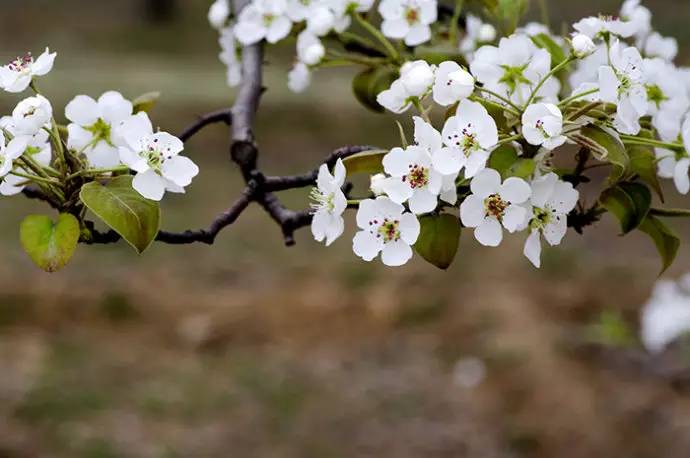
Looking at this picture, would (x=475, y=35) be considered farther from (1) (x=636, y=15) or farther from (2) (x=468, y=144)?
(2) (x=468, y=144)

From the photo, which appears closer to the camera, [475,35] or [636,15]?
[636,15]

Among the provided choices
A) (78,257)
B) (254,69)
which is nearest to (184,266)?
(78,257)

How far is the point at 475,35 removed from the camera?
989 mm

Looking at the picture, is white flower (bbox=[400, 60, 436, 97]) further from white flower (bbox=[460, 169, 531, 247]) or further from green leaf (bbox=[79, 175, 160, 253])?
green leaf (bbox=[79, 175, 160, 253])

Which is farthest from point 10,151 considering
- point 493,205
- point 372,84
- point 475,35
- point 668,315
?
point 668,315

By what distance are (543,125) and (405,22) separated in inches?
12.2

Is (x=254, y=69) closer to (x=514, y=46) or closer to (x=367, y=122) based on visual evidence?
(x=514, y=46)

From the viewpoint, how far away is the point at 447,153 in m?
0.58

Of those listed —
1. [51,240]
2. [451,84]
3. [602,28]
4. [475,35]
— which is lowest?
[51,240]

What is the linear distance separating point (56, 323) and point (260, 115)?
2.26 m

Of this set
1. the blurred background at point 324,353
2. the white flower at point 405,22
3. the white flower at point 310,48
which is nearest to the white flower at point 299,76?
the white flower at point 310,48

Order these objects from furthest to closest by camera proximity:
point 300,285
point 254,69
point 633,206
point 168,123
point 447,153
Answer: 1. point 168,123
2. point 300,285
3. point 254,69
4. point 633,206
5. point 447,153

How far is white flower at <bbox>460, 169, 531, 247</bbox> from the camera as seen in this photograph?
0.59 m

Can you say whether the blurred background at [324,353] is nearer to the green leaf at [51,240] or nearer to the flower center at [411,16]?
the flower center at [411,16]
